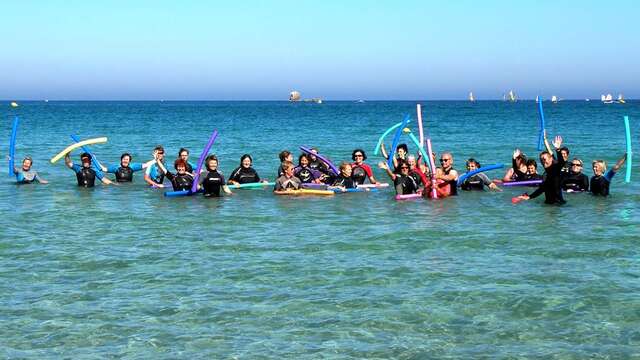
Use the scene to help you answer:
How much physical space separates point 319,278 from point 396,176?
1024 cm

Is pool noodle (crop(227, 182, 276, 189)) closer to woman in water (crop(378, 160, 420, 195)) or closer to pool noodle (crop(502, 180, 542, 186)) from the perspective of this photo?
woman in water (crop(378, 160, 420, 195))

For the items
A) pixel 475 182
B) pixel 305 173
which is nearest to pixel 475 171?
pixel 475 182

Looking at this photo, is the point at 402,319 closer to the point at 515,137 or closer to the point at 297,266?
the point at 297,266

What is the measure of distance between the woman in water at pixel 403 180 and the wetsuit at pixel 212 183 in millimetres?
4632

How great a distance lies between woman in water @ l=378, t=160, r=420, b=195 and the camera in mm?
22750

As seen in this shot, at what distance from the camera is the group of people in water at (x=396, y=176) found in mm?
22359

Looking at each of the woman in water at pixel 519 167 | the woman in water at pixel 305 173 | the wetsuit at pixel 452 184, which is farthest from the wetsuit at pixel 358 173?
the woman in water at pixel 519 167

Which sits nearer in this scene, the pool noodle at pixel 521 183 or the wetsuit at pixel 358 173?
the pool noodle at pixel 521 183

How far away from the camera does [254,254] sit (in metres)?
15.0

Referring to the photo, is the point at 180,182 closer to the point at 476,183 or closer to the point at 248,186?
the point at 248,186

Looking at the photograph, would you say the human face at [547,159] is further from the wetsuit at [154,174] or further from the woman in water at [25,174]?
the woman in water at [25,174]

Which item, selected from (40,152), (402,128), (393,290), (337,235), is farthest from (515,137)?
(393,290)

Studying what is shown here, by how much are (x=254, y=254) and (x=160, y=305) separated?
373cm

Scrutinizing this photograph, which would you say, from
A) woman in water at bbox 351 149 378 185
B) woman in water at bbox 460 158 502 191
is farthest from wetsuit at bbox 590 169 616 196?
woman in water at bbox 351 149 378 185
